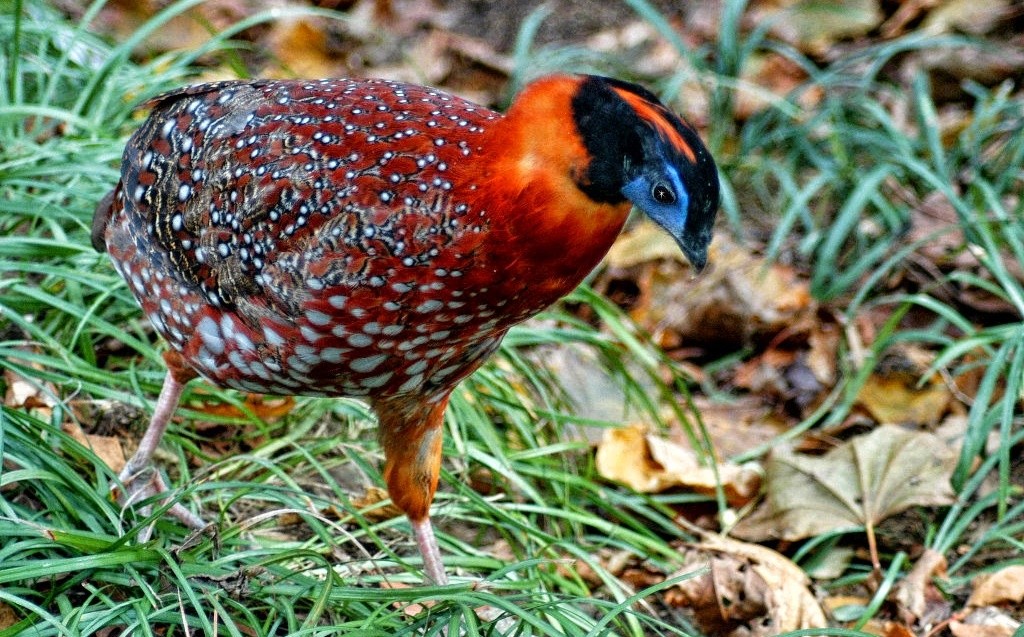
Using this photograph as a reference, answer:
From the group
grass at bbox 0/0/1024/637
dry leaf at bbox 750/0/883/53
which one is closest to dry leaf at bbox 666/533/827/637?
grass at bbox 0/0/1024/637

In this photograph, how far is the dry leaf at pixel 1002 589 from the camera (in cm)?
342

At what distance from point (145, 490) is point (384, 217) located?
1.25m

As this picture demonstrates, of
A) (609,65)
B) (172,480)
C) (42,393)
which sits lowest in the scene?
(172,480)

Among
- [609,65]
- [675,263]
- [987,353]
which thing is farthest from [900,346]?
[609,65]

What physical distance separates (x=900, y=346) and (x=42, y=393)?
3135 millimetres

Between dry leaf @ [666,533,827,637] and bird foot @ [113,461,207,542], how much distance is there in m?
1.45

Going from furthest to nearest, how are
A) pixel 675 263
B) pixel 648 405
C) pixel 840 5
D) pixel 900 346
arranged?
pixel 840 5, pixel 675 263, pixel 900 346, pixel 648 405

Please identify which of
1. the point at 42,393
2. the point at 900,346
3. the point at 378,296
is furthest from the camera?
the point at 900,346

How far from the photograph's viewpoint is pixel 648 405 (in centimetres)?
419

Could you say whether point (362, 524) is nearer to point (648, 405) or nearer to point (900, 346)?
point (648, 405)

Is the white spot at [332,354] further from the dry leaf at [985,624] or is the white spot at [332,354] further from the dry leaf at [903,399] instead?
the dry leaf at [903,399]

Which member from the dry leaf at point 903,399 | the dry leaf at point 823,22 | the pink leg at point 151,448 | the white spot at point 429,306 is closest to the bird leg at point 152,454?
the pink leg at point 151,448

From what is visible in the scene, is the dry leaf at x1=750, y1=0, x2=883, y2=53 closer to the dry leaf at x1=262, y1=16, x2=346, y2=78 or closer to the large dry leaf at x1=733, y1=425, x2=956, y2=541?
the dry leaf at x1=262, y1=16, x2=346, y2=78

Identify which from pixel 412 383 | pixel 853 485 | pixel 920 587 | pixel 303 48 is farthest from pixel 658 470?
pixel 303 48
